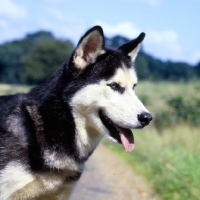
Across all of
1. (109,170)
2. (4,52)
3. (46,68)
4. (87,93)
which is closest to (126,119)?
(87,93)

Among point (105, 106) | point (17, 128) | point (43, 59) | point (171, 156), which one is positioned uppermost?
point (105, 106)

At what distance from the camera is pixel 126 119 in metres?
5.43

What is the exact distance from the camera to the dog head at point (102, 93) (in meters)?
5.46

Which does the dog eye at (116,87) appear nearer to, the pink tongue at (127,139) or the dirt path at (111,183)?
the pink tongue at (127,139)

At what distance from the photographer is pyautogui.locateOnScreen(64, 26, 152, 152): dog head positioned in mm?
5465

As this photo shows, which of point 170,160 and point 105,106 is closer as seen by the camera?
point 105,106

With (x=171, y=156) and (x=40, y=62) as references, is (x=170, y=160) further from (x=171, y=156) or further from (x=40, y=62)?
(x=40, y=62)

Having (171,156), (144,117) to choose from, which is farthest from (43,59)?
(144,117)

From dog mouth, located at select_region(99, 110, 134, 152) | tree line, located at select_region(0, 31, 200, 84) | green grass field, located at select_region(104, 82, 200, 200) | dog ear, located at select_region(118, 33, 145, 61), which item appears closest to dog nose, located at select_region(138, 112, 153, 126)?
dog mouth, located at select_region(99, 110, 134, 152)

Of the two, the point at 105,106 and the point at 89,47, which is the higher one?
the point at 89,47

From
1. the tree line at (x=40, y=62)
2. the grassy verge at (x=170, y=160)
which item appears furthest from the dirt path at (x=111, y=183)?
the tree line at (x=40, y=62)

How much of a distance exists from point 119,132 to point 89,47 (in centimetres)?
102

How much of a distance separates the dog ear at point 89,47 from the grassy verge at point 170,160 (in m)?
3.44

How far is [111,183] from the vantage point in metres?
10.8
